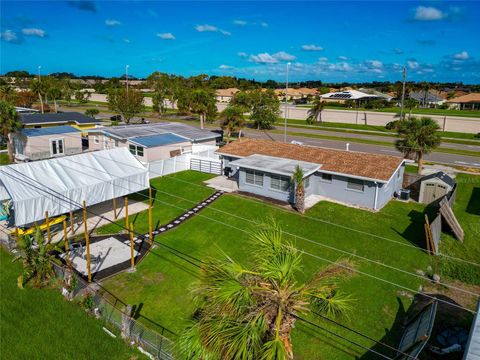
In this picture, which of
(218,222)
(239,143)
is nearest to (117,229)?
(218,222)

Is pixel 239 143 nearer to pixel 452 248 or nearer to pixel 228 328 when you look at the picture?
pixel 452 248

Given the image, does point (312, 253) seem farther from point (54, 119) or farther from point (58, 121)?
point (54, 119)

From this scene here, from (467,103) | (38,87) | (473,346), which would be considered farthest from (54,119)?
(467,103)

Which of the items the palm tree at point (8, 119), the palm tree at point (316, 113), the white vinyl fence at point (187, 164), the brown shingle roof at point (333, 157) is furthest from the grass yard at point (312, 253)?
the palm tree at point (316, 113)

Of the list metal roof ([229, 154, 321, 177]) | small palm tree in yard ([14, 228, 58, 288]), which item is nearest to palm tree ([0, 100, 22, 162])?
metal roof ([229, 154, 321, 177])

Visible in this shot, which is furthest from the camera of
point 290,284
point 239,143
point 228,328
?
point 239,143

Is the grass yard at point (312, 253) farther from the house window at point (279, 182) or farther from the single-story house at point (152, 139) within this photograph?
the single-story house at point (152, 139)

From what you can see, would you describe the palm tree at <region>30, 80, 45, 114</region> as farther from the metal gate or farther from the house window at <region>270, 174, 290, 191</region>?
the house window at <region>270, 174, 290, 191</region>
